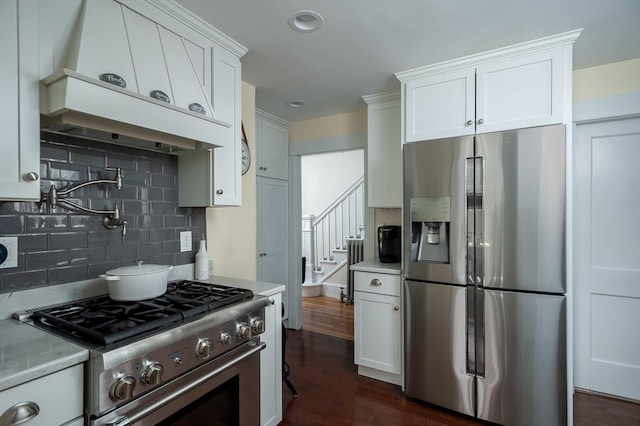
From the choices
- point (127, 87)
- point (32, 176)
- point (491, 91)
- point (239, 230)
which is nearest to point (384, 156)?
point (491, 91)

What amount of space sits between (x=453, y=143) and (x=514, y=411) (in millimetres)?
1761

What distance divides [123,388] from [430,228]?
1.98 metres

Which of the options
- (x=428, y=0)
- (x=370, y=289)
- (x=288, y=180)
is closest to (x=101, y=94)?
(x=428, y=0)

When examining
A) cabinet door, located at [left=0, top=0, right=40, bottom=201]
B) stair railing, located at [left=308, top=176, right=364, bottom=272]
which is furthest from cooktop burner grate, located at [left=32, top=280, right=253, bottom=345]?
stair railing, located at [left=308, top=176, right=364, bottom=272]

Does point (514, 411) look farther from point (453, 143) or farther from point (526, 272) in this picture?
point (453, 143)

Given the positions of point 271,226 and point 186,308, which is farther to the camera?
point 271,226

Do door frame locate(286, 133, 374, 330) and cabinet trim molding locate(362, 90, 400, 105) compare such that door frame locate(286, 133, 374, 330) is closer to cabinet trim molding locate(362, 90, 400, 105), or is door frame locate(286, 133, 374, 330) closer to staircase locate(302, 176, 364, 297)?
cabinet trim molding locate(362, 90, 400, 105)

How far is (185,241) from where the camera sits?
6.68 feet

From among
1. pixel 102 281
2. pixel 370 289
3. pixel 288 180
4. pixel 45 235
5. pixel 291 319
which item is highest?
pixel 288 180

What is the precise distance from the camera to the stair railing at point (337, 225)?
5730 millimetres

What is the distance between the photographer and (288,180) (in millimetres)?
3826

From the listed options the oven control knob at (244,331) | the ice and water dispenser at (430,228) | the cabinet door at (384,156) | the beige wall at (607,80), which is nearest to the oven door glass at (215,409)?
the oven control knob at (244,331)

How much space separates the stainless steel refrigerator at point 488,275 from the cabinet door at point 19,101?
208cm

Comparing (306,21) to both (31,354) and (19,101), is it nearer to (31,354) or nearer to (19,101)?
(19,101)
